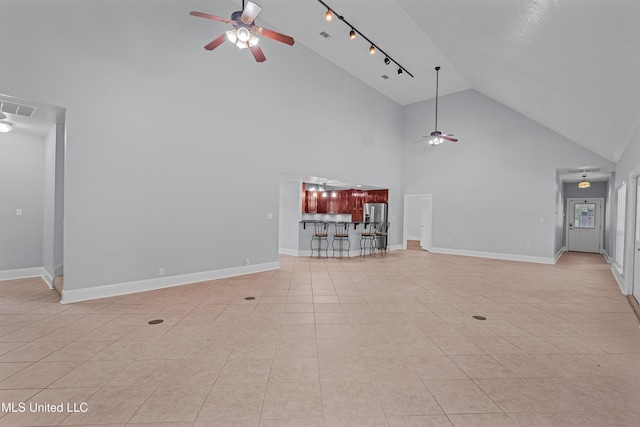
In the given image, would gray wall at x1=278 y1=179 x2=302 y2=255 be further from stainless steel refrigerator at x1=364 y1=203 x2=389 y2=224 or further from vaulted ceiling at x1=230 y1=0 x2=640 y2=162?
vaulted ceiling at x1=230 y1=0 x2=640 y2=162

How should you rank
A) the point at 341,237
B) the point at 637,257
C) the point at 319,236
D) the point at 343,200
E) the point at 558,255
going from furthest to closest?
1. the point at 343,200
2. the point at 558,255
3. the point at 341,237
4. the point at 319,236
5. the point at 637,257

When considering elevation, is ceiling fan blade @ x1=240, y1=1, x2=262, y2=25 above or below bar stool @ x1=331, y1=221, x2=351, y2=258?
above

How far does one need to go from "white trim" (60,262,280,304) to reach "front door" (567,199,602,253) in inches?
486

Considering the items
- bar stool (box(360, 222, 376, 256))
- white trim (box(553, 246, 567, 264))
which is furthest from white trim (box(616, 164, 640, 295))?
bar stool (box(360, 222, 376, 256))

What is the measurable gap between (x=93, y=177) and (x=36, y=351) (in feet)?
7.98

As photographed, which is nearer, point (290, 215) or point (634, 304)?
point (634, 304)

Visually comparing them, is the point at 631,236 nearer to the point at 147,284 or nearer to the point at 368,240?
the point at 368,240

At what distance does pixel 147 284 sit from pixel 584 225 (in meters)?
14.5

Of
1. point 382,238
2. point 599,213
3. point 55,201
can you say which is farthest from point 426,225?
point 55,201

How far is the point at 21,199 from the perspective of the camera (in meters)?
5.19

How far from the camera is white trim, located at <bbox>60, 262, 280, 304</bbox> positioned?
12.9 feet

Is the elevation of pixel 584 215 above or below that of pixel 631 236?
above

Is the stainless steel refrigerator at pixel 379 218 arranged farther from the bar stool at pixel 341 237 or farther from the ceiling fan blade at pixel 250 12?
the ceiling fan blade at pixel 250 12

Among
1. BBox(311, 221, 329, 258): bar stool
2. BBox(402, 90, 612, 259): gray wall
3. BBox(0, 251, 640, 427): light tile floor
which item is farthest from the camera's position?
BBox(311, 221, 329, 258): bar stool
